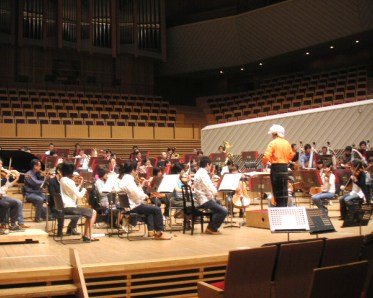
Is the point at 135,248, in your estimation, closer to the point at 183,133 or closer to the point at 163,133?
the point at 163,133

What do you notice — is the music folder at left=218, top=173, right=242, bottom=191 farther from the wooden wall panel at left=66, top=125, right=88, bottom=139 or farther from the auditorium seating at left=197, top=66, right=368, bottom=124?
the wooden wall panel at left=66, top=125, right=88, bottom=139

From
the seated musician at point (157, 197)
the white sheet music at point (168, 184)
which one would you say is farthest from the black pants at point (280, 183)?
the seated musician at point (157, 197)

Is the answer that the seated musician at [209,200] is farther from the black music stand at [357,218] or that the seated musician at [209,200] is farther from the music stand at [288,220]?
the music stand at [288,220]

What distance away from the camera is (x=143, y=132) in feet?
62.2

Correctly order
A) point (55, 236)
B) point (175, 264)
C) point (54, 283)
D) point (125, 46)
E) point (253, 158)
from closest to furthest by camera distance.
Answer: point (54, 283)
point (175, 264)
point (55, 236)
point (253, 158)
point (125, 46)

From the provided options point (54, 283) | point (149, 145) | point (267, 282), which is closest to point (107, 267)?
point (54, 283)

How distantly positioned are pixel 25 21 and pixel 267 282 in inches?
726

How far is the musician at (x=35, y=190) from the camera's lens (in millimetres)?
9078

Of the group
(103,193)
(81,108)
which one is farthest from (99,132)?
(103,193)

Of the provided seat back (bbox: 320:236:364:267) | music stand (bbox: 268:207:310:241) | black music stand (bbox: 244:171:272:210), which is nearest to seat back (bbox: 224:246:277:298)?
seat back (bbox: 320:236:364:267)

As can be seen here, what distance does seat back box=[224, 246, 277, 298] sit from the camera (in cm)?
348

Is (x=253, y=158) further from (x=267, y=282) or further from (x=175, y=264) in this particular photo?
(x=267, y=282)

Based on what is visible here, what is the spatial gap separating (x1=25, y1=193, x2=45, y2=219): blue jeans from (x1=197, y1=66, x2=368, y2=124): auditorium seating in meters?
10.2

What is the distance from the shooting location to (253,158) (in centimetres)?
1345
